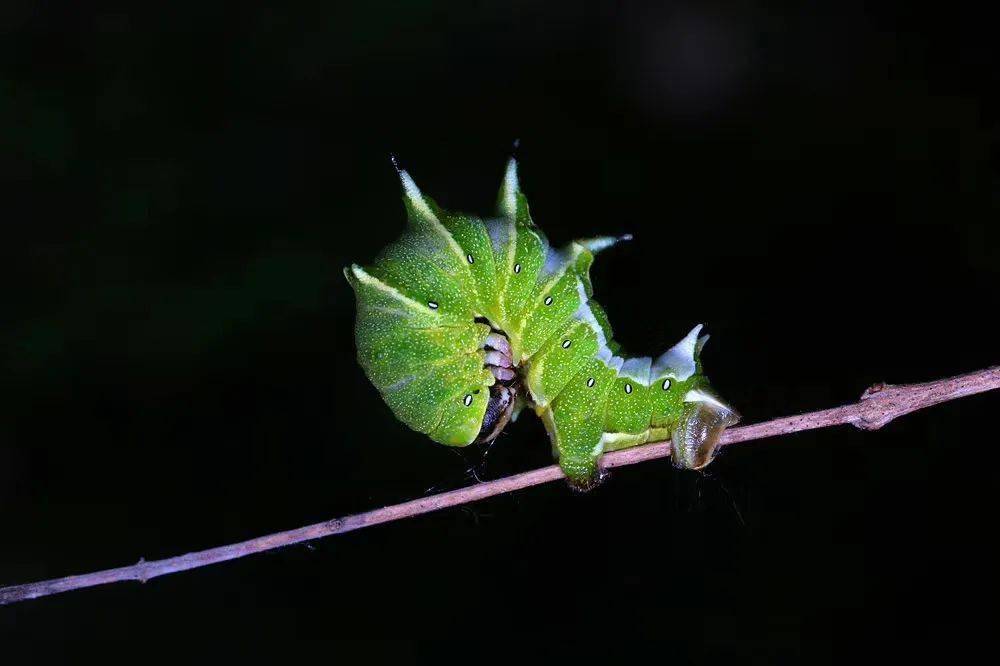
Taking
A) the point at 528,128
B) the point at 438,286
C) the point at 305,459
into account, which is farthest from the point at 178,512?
the point at 528,128

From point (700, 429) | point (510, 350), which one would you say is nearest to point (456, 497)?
point (510, 350)

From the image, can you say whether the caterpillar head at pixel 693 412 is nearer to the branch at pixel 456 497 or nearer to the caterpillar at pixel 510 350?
the caterpillar at pixel 510 350

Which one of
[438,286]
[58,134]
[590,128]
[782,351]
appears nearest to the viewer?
[438,286]

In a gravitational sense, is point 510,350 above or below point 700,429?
above

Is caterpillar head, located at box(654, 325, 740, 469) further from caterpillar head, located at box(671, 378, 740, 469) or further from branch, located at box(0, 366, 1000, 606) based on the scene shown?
branch, located at box(0, 366, 1000, 606)

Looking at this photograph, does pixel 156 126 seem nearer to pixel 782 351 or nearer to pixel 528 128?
pixel 528 128

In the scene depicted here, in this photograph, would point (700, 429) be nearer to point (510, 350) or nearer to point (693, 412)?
point (693, 412)
